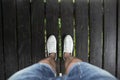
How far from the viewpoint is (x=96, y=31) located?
2107 mm

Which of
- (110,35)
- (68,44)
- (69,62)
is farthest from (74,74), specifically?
(110,35)

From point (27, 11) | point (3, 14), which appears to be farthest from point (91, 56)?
point (3, 14)

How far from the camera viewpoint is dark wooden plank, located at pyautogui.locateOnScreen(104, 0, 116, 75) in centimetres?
210

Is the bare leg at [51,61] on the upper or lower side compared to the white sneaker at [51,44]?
lower

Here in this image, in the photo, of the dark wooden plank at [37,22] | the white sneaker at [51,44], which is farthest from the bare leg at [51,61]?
the dark wooden plank at [37,22]

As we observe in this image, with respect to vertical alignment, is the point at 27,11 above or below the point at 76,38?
above

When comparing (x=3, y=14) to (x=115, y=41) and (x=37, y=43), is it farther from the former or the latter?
(x=115, y=41)

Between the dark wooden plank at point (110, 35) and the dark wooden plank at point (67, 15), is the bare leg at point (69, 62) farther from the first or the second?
the dark wooden plank at point (110, 35)

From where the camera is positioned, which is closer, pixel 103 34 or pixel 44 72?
pixel 44 72

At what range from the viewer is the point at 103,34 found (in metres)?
2.11

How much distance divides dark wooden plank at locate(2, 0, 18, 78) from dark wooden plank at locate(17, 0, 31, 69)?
0.12 ft

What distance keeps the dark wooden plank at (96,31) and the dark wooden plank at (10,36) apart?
0.56 metres

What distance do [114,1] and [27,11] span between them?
25.1 inches

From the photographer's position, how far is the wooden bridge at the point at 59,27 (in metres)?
2.09
